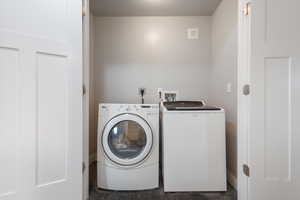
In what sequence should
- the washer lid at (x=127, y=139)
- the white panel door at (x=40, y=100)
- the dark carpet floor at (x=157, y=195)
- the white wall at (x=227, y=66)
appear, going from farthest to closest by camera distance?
the white wall at (x=227, y=66), the washer lid at (x=127, y=139), the dark carpet floor at (x=157, y=195), the white panel door at (x=40, y=100)

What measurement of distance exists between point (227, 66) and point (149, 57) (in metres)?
1.14

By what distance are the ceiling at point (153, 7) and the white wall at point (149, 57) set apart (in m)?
0.10

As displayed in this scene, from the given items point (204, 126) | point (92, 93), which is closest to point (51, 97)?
point (204, 126)

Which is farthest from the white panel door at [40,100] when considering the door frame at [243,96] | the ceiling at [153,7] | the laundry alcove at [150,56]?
the laundry alcove at [150,56]

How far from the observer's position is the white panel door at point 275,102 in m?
1.18

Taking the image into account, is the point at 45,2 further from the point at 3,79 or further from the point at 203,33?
the point at 203,33

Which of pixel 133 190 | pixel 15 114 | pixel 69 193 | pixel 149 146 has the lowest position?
pixel 133 190

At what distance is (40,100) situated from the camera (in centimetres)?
113

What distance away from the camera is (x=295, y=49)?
1.17m

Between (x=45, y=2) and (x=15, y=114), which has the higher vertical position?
(x=45, y=2)

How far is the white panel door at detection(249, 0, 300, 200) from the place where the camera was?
1177 millimetres

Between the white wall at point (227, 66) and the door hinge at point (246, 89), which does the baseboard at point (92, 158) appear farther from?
the door hinge at point (246, 89)

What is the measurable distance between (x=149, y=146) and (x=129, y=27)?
1.83 metres

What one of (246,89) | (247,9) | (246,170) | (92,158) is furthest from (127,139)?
(247,9)
